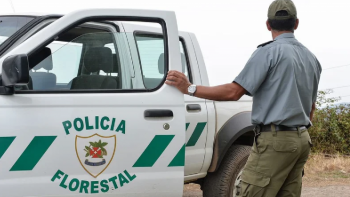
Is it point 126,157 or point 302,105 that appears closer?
point 302,105

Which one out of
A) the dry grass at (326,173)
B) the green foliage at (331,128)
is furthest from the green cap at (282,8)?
the green foliage at (331,128)

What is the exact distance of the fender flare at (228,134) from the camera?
5.04 metres

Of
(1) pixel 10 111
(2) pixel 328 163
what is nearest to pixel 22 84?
(1) pixel 10 111

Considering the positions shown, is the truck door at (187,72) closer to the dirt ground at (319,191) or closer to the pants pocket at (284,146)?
the pants pocket at (284,146)

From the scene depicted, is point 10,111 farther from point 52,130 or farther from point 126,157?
point 126,157

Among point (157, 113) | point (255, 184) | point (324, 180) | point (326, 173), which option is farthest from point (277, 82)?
point (326, 173)

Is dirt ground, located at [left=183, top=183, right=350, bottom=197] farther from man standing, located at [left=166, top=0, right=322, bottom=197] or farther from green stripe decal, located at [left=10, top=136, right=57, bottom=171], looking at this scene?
man standing, located at [left=166, top=0, right=322, bottom=197]

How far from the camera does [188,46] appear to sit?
17.1 feet

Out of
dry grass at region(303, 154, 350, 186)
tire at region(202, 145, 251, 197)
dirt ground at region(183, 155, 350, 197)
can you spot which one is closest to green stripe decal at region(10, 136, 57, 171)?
tire at region(202, 145, 251, 197)

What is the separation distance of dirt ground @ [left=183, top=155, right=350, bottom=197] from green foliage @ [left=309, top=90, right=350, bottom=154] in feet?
6.45

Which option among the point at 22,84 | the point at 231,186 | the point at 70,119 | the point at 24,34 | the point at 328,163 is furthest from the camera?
the point at 328,163

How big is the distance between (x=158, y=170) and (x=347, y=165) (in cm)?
717

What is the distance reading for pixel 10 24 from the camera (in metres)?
4.25

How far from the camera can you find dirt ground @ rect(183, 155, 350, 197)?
7.55 metres
